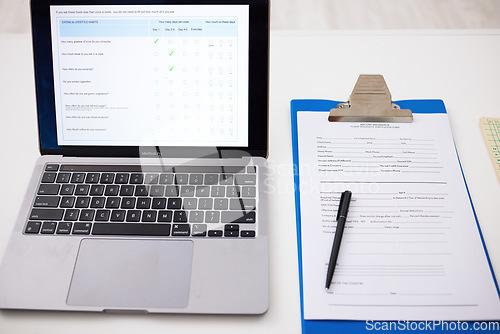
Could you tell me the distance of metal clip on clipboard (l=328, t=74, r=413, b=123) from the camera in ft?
2.25

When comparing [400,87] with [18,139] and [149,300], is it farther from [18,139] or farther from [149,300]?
[18,139]

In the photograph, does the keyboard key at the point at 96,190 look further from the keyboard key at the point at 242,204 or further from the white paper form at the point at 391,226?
the white paper form at the point at 391,226

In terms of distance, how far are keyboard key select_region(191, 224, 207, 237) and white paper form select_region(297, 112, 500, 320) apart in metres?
0.15

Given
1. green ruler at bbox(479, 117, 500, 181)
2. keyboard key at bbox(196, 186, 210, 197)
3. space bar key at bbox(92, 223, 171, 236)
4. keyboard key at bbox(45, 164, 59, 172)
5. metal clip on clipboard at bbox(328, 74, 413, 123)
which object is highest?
metal clip on clipboard at bbox(328, 74, 413, 123)

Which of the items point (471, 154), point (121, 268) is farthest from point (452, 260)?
point (121, 268)

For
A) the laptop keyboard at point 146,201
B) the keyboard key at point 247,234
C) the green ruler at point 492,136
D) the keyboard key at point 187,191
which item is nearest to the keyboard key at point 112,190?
the laptop keyboard at point 146,201

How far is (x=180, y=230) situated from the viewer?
553 millimetres

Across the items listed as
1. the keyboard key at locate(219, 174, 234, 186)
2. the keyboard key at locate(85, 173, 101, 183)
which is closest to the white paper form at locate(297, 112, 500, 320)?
the keyboard key at locate(219, 174, 234, 186)

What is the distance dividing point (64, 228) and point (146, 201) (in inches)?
4.9

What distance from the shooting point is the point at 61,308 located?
50cm

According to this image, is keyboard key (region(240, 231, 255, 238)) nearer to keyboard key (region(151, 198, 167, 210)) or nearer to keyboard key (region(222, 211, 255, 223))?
keyboard key (region(222, 211, 255, 223))

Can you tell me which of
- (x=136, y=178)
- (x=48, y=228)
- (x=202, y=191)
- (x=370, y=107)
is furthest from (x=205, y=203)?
(x=370, y=107)

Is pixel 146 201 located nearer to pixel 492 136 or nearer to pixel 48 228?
pixel 48 228

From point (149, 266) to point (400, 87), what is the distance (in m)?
0.59
